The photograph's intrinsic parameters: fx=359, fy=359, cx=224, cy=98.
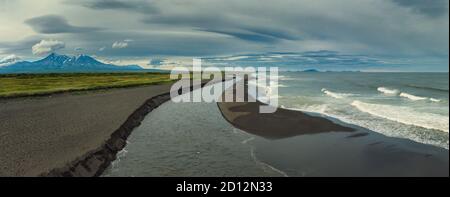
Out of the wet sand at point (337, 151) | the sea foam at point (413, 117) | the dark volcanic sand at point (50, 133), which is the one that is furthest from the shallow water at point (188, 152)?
the sea foam at point (413, 117)

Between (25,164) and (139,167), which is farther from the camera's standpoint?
(139,167)

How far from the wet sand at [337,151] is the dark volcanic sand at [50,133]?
9.64m

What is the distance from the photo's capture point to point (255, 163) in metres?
17.8

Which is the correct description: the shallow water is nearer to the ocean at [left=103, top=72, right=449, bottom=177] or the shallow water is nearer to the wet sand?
the ocean at [left=103, top=72, right=449, bottom=177]

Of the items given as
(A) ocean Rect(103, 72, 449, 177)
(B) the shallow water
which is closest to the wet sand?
(A) ocean Rect(103, 72, 449, 177)

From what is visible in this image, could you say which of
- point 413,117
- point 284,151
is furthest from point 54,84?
point 413,117

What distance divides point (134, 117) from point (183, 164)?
1489 centimetres

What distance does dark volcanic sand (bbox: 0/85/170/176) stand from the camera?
1603 cm

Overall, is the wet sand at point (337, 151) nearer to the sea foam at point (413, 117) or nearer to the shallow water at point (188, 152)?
the shallow water at point (188, 152)

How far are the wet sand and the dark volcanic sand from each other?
964cm

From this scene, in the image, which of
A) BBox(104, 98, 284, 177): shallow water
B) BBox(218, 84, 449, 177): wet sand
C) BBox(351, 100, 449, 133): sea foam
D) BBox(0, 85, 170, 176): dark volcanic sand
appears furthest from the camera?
BBox(351, 100, 449, 133): sea foam
